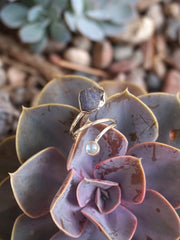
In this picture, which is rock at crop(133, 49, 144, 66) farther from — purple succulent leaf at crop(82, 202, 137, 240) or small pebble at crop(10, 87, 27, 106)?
purple succulent leaf at crop(82, 202, 137, 240)

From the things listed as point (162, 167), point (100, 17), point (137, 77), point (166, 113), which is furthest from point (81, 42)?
point (162, 167)

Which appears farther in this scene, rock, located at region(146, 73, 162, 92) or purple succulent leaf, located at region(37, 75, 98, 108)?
rock, located at region(146, 73, 162, 92)

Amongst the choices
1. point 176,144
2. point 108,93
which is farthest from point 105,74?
point 176,144

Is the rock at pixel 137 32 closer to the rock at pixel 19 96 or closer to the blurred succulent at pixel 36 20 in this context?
the blurred succulent at pixel 36 20

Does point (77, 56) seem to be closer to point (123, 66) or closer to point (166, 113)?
point (123, 66)

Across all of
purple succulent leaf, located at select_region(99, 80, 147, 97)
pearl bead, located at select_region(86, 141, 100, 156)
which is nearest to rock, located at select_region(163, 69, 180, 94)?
purple succulent leaf, located at select_region(99, 80, 147, 97)
